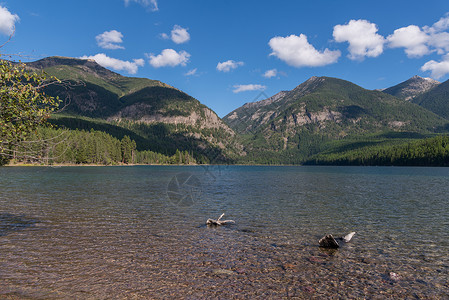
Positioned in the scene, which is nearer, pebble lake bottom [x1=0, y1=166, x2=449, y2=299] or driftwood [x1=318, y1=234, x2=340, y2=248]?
pebble lake bottom [x1=0, y1=166, x2=449, y2=299]

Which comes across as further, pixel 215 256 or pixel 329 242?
pixel 329 242

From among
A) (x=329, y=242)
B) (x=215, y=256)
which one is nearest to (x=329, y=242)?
(x=329, y=242)

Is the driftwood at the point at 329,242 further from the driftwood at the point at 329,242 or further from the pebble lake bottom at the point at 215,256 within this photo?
the pebble lake bottom at the point at 215,256

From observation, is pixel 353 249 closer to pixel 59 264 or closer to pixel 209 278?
pixel 209 278

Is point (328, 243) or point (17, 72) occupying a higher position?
point (17, 72)

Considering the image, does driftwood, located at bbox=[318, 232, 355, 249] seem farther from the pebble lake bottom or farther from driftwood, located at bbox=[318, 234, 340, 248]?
the pebble lake bottom

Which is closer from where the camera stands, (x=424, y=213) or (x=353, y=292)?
(x=353, y=292)

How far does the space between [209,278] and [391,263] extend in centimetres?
1140

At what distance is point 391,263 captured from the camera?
51.2 ft

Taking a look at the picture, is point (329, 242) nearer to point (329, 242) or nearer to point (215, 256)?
point (329, 242)

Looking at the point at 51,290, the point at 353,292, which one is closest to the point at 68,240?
the point at 51,290

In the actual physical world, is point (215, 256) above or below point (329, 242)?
below

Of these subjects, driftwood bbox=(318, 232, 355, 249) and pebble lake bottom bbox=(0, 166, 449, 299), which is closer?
pebble lake bottom bbox=(0, 166, 449, 299)

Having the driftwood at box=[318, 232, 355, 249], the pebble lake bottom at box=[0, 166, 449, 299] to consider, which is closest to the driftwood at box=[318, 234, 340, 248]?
the driftwood at box=[318, 232, 355, 249]
